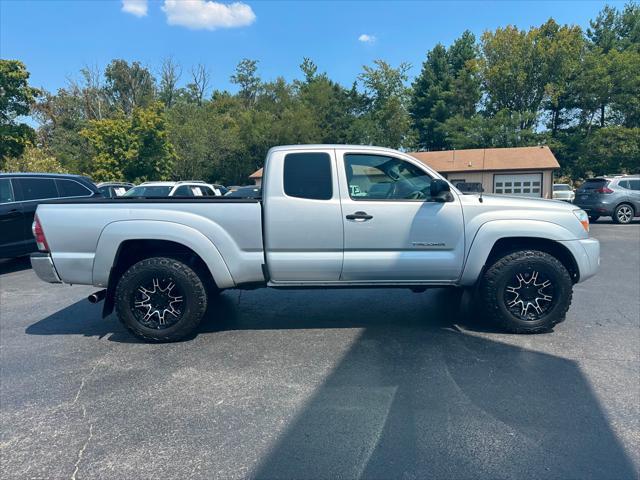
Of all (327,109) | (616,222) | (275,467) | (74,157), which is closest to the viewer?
(275,467)

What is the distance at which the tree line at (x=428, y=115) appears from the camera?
Result: 31.8 m

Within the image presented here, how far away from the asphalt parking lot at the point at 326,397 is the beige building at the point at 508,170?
924 inches

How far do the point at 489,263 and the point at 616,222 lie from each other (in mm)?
14304

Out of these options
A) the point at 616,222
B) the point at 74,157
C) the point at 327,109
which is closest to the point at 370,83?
the point at 327,109

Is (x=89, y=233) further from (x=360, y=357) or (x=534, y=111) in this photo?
(x=534, y=111)

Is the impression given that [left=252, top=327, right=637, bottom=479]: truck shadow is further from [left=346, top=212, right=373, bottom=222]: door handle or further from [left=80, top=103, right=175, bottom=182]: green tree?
[left=80, top=103, right=175, bottom=182]: green tree

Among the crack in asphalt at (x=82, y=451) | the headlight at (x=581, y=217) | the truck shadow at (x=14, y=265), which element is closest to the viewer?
the crack in asphalt at (x=82, y=451)

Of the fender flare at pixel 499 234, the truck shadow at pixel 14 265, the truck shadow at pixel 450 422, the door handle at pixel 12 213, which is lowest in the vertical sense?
the truck shadow at pixel 450 422

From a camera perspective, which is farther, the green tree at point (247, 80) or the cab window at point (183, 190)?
the green tree at point (247, 80)

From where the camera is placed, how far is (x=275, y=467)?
2.52 meters

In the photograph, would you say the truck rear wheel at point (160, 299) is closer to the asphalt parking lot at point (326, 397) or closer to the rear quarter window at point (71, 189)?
the asphalt parking lot at point (326, 397)

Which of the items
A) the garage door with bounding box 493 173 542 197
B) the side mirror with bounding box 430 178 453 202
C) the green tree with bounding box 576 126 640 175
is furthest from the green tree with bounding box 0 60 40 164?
the green tree with bounding box 576 126 640 175

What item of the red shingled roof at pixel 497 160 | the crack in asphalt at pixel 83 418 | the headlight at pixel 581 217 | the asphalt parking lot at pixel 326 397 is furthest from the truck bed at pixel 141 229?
the red shingled roof at pixel 497 160

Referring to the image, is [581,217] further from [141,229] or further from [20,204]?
[20,204]
